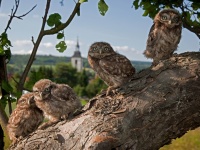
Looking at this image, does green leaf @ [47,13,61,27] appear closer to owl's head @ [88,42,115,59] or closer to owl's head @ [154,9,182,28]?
owl's head @ [88,42,115,59]

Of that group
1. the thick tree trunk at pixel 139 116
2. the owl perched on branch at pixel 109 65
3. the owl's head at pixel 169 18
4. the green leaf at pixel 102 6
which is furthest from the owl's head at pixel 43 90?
the owl's head at pixel 169 18

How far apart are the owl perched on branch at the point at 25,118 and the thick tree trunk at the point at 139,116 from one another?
1.03ft

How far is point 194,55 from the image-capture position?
162 inches

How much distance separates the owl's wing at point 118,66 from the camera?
12.6ft

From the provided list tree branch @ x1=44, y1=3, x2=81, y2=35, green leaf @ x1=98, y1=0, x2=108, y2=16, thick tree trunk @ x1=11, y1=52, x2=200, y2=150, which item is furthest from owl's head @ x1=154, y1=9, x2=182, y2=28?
tree branch @ x1=44, y1=3, x2=81, y2=35

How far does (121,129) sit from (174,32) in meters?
1.47

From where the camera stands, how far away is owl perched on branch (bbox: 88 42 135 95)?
12.6 feet

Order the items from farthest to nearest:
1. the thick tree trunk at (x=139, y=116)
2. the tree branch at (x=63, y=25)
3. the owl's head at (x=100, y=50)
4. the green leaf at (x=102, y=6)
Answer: the tree branch at (x=63, y=25) → the green leaf at (x=102, y=6) → the owl's head at (x=100, y=50) → the thick tree trunk at (x=139, y=116)

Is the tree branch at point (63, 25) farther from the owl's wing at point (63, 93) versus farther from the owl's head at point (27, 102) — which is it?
the owl's wing at point (63, 93)

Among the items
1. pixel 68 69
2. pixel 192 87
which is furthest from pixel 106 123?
pixel 68 69

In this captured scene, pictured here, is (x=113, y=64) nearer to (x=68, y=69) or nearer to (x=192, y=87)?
(x=192, y=87)

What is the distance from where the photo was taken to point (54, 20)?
5031 mm

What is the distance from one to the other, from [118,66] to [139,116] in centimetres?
56

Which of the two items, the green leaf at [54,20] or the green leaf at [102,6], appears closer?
the green leaf at [102,6]
